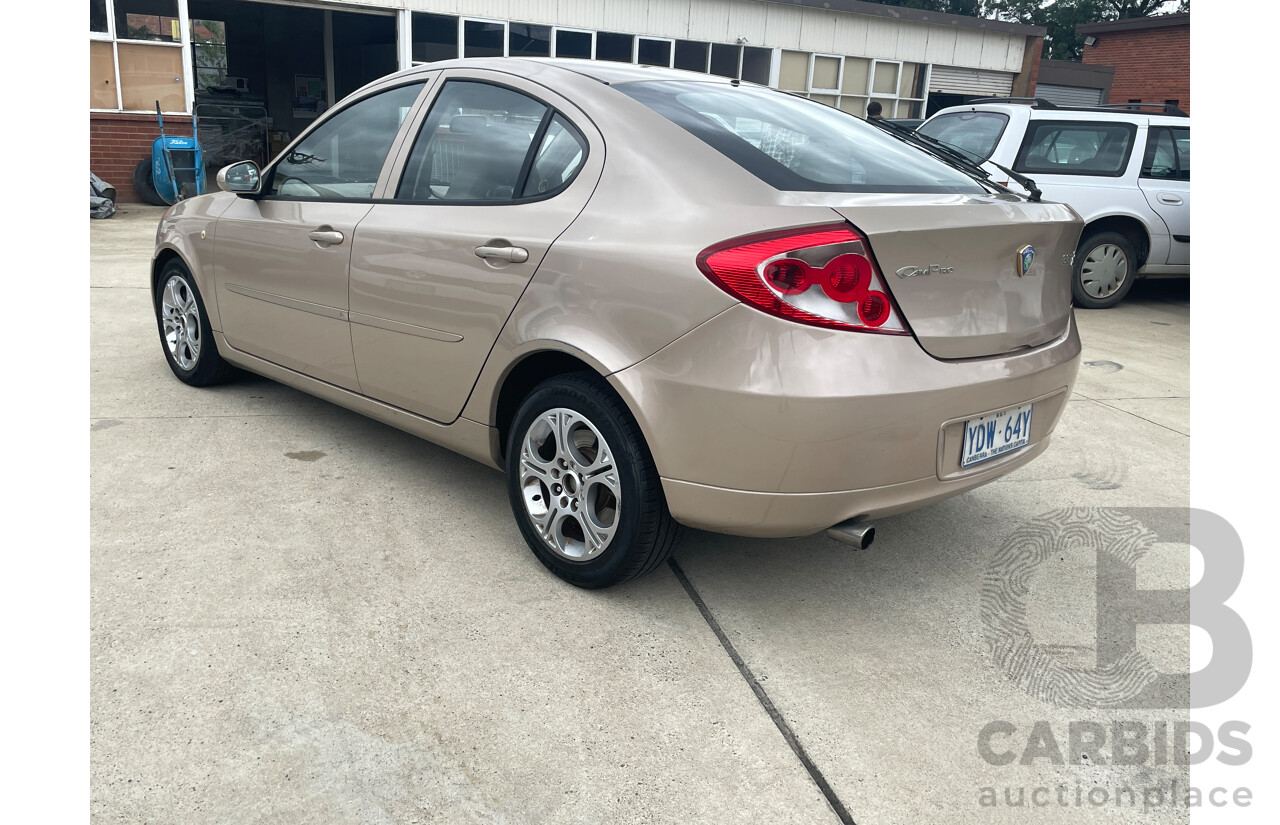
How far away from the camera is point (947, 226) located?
2.56m

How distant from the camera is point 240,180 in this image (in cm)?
405

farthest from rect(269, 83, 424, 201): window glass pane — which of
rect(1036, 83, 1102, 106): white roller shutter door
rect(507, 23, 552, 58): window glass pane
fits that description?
rect(1036, 83, 1102, 106): white roller shutter door

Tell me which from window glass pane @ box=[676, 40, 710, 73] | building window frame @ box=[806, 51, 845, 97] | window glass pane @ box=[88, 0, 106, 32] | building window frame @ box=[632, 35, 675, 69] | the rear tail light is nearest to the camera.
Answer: the rear tail light

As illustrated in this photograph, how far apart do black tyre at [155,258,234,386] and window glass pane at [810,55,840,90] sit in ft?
56.7

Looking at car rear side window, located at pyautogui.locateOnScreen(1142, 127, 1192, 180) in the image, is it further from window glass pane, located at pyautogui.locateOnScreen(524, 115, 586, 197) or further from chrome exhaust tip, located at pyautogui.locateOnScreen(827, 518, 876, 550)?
chrome exhaust tip, located at pyautogui.locateOnScreen(827, 518, 876, 550)

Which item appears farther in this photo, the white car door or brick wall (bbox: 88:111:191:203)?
brick wall (bbox: 88:111:191:203)

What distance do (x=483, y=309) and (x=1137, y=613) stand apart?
230 cm

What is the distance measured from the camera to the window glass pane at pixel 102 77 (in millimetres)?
13523

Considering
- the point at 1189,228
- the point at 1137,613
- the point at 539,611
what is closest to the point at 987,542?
the point at 1137,613

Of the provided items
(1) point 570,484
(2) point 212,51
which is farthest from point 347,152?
(2) point 212,51

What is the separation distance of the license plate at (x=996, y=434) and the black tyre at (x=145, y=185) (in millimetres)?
14256

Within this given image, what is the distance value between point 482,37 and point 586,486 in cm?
1556

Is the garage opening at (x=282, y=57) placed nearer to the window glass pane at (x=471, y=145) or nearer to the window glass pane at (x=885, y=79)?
the window glass pane at (x=885, y=79)

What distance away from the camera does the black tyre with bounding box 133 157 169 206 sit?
14.0 meters
